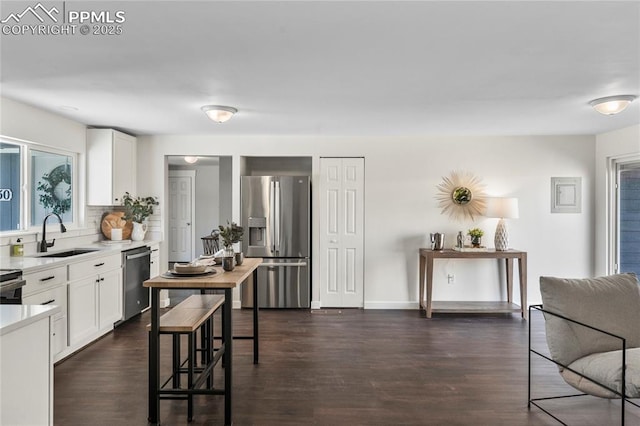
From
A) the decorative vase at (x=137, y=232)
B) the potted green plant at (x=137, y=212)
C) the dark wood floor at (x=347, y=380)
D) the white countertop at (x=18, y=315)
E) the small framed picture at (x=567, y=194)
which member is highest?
the small framed picture at (x=567, y=194)

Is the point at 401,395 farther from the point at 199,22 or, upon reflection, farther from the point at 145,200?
the point at 145,200

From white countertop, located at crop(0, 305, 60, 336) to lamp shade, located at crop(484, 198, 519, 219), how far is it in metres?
4.69

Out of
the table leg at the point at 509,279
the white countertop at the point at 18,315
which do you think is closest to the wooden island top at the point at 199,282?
the white countertop at the point at 18,315

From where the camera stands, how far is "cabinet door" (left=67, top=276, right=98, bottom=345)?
3627 mm

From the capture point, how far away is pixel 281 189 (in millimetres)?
5266

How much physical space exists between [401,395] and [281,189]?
121 inches

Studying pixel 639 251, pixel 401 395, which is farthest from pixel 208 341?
pixel 639 251

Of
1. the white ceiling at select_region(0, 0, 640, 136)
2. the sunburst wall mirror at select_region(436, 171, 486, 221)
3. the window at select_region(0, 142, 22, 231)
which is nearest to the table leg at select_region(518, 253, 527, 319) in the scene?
the sunburst wall mirror at select_region(436, 171, 486, 221)

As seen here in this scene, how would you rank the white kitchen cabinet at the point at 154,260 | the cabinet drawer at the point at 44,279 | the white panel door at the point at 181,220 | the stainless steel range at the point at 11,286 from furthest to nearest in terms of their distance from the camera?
the white panel door at the point at 181,220 → the white kitchen cabinet at the point at 154,260 → the cabinet drawer at the point at 44,279 → the stainless steel range at the point at 11,286

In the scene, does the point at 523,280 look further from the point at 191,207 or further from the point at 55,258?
the point at 191,207

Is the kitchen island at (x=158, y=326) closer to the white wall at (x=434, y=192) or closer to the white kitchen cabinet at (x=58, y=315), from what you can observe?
the white kitchen cabinet at (x=58, y=315)

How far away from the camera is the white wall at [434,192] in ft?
17.6

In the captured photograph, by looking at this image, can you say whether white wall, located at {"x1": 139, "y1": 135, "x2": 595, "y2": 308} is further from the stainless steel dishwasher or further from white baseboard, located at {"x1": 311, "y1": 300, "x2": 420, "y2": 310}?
the stainless steel dishwasher

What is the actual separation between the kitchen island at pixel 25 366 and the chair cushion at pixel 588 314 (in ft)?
8.96
